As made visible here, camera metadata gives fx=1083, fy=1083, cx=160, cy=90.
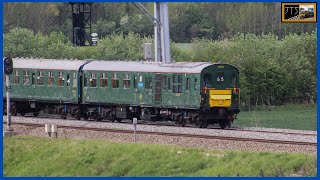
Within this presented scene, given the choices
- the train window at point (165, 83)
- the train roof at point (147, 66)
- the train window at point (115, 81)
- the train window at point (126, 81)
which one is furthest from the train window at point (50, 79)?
the train window at point (165, 83)

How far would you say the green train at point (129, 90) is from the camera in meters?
36.1

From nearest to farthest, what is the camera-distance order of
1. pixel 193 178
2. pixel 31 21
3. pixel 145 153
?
pixel 193 178 < pixel 145 153 < pixel 31 21

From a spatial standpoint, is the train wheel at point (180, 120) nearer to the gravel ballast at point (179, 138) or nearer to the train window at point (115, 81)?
the gravel ballast at point (179, 138)

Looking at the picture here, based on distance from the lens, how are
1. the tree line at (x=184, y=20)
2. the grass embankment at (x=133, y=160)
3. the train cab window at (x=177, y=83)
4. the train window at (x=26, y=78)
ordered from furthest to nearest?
the tree line at (x=184, y=20), the train window at (x=26, y=78), the train cab window at (x=177, y=83), the grass embankment at (x=133, y=160)

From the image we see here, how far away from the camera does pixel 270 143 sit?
29.1 metres

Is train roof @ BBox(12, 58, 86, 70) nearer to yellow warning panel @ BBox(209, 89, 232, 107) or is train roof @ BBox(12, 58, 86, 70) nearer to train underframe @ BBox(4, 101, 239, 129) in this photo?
train underframe @ BBox(4, 101, 239, 129)

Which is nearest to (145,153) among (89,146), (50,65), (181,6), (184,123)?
(89,146)

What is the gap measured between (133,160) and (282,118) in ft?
66.1

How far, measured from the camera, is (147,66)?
124 feet

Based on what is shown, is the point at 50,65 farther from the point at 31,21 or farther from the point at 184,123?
the point at 31,21

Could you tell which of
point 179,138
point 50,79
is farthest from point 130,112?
point 179,138

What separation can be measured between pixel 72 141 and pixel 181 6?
4374cm

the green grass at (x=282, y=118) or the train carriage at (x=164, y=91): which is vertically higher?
the train carriage at (x=164, y=91)

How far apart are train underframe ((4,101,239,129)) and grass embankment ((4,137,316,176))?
6168 mm
